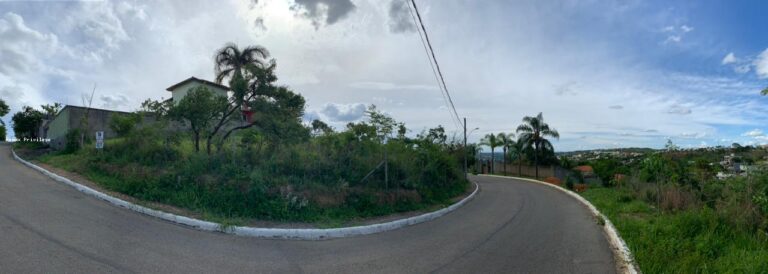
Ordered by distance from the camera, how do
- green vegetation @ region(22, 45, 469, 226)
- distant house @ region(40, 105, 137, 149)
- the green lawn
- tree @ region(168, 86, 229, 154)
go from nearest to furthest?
the green lawn, green vegetation @ region(22, 45, 469, 226), tree @ region(168, 86, 229, 154), distant house @ region(40, 105, 137, 149)

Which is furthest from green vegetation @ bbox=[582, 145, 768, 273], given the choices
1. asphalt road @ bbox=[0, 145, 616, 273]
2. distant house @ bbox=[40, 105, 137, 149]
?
distant house @ bbox=[40, 105, 137, 149]

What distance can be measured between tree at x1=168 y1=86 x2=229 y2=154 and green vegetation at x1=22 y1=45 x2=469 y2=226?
3cm

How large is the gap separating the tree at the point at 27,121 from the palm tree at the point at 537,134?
56080 millimetres

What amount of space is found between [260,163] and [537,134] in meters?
35.0

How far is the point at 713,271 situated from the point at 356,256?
5.17 m

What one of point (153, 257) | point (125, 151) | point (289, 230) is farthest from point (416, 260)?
point (125, 151)

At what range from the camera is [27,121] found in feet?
131

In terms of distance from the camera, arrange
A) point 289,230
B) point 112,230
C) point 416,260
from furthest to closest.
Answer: point 289,230 < point 112,230 < point 416,260

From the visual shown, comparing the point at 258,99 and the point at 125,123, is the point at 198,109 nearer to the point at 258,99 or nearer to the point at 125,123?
the point at 258,99

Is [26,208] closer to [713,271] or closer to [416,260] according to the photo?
[416,260]

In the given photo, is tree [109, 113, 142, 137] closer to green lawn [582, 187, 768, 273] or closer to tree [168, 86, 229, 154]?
tree [168, 86, 229, 154]

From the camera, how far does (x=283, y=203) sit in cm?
789

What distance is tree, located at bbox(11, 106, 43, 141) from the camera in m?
40.0

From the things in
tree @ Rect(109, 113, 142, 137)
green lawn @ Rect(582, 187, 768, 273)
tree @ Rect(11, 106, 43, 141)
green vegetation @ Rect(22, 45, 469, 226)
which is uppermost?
tree @ Rect(11, 106, 43, 141)
